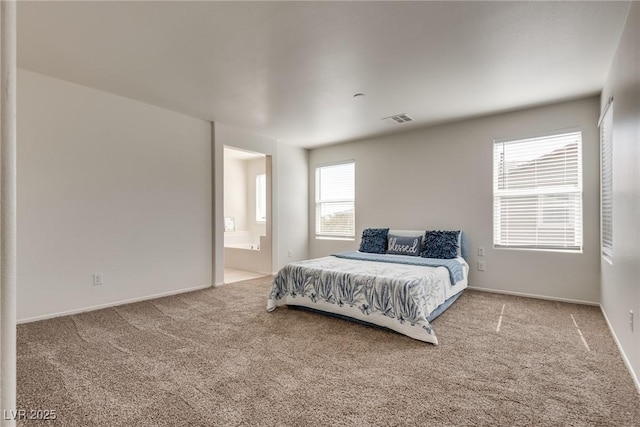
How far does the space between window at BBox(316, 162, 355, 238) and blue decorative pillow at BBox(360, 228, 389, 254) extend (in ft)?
2.54

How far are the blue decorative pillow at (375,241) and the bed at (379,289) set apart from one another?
0.78 m

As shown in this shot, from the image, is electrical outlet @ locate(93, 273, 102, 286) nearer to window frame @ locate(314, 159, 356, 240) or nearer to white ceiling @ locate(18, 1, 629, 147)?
white ceiling @ locate(18, 1, 629, 147)

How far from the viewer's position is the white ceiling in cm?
226

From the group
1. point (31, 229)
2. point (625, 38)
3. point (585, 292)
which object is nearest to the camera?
point (625, 38)

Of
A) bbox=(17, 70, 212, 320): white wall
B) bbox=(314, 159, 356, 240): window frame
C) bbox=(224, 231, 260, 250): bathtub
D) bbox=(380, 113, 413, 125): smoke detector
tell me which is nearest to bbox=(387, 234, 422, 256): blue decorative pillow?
bbox=(314, 159, 356, 240): window frame

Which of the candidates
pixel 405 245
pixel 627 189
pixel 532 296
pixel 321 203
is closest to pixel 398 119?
pixel 405 245

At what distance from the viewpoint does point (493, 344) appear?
2674 millimetres

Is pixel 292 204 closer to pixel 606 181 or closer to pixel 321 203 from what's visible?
pixel 321 203

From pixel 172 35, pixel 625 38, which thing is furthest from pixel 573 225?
pixel 172 35

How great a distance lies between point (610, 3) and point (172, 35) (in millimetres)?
3149

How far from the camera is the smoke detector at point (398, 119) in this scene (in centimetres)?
449

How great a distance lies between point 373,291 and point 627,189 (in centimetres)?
207

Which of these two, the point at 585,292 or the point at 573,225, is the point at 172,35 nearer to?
the point at 573,225

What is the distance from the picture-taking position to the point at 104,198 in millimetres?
3695
